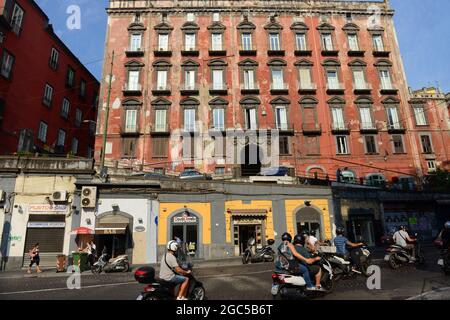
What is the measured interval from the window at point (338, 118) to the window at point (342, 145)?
111 centimetres

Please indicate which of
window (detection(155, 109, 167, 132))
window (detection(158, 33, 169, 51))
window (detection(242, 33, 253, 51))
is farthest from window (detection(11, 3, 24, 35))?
window (detection(242, 33, 253, 51))

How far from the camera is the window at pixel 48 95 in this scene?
30047 millimetres

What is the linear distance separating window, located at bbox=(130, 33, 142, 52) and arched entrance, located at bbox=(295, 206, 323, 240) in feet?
83.9

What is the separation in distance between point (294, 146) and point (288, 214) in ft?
35.9

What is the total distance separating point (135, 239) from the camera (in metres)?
18.8

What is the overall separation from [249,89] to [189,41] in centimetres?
952

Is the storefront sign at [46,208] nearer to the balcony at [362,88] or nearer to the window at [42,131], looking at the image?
the window at [42,131]

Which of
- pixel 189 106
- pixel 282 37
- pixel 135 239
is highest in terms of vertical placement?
pixel 282 37

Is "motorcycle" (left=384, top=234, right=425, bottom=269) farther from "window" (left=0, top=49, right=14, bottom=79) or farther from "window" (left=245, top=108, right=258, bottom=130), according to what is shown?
"window" (left=0, top=49, right=14, bottom=79)

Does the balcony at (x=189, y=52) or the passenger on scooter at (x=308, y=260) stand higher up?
the balcony at (x=189, y=52)

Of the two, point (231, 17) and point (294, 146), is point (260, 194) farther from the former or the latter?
point (231, 17)

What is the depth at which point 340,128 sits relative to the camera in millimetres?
31312

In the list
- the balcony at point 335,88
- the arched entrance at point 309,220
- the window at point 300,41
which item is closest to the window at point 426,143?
the balcony at point 335,88
